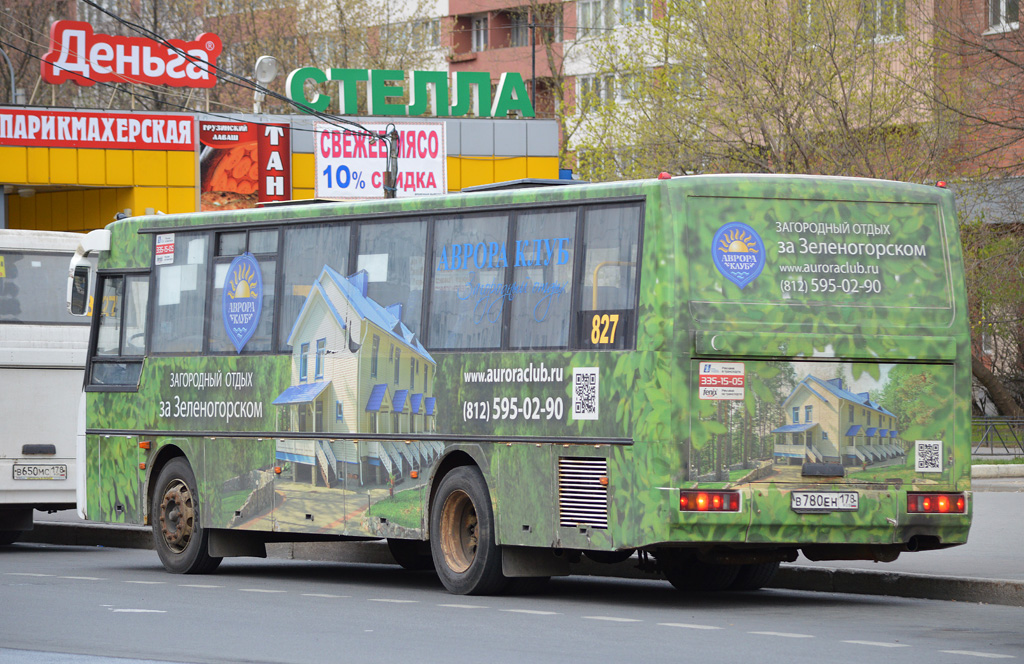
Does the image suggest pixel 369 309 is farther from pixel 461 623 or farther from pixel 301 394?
pixel 461 623

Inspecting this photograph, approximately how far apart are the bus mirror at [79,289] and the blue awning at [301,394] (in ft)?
9.39

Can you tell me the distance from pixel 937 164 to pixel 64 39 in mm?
17159

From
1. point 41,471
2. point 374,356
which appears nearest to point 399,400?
point 374,356

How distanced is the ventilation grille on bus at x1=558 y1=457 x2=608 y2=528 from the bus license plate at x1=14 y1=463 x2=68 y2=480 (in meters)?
8.80

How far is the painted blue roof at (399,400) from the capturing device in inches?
546

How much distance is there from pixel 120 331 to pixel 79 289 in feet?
1.97

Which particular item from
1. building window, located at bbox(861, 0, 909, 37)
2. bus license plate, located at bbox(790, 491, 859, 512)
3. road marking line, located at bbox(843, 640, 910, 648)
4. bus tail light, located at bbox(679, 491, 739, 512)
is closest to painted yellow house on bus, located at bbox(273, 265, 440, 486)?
bus tail light, located at bbox(679, 491, 739, 512)

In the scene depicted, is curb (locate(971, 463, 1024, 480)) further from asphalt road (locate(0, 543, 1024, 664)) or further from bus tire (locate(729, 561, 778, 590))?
bus tire (locate(729, 561, 778, 590))

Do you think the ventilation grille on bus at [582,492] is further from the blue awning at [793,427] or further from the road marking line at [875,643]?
the road marking line at [875,643]

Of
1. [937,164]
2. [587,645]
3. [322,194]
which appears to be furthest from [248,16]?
[587,645]

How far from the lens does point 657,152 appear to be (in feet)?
122

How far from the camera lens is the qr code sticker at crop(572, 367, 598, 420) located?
12.4m

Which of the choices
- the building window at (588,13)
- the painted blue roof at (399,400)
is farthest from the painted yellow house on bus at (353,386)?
the building window at (588,13)

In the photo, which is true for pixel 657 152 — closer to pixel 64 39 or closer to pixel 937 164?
pixel 937 164
